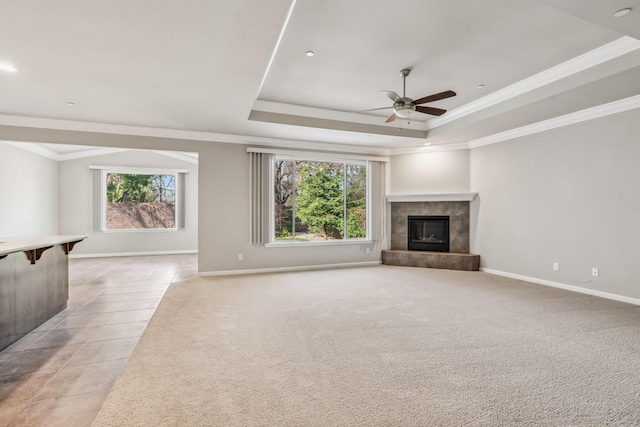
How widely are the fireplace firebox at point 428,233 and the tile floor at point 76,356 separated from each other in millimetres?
4840

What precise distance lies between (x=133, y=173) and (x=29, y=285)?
5.86 metres

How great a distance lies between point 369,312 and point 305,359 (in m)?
1.29

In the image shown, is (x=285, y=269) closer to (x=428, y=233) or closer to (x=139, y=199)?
(x=428, y=233)

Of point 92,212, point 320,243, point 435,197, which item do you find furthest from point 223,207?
point 92,212

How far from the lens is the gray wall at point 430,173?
6.14 m

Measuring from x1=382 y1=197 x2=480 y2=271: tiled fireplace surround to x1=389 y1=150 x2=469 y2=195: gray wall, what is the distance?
292 mm

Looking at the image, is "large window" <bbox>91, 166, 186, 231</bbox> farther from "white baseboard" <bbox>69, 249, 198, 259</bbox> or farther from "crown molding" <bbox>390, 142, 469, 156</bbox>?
"crown molding" <bbox>390, 142, 469, 156</bbox>

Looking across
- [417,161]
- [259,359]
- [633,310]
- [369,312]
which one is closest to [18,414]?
[259,359]

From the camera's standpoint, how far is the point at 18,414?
1.74m

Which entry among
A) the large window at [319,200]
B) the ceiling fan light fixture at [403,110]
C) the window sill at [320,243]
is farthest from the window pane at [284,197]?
the ceiling fan light fixture at [403,110]

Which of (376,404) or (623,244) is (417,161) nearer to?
(623,244)

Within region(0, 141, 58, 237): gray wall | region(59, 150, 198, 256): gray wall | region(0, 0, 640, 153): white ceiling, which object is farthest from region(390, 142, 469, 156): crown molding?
region(0, 141, 58, 237): gray wall

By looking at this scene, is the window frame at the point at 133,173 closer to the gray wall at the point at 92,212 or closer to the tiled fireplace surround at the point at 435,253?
the gray wall at the point at 92,212

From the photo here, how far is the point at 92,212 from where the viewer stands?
7719mm
